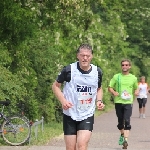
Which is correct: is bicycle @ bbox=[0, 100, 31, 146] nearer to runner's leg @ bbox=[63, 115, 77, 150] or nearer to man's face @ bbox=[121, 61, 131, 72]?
man's face @ bbox=[121, 61, 131, 72]

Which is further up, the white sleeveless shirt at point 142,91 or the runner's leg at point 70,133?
the white sleeveless shirt at point 142,91

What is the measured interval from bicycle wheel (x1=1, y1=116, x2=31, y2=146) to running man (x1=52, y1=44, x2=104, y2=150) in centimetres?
532

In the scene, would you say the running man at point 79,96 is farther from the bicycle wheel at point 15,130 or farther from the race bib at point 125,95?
the bicycle wheel at point 15,130

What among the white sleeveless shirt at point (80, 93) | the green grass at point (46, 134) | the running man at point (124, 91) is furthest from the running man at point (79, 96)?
the green grass at point (46, 134)

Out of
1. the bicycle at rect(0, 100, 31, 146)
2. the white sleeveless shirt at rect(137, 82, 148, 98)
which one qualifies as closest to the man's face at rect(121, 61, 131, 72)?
the bicycle at rect(0, 100, 31, 146)

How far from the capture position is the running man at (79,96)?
7.81m

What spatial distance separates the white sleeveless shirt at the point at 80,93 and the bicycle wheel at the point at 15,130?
212 inches

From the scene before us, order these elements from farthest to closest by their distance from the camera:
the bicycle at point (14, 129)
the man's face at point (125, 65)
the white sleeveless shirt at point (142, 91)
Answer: the white sleeveless shirt at point (142, 91), the bicycle at point (14, 129), the man's face at point (125, 65)

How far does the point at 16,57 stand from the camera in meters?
17.6

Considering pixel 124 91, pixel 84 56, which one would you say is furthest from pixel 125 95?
pixel 84 56

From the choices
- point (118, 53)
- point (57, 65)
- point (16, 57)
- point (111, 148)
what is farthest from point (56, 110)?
point (118, 53)

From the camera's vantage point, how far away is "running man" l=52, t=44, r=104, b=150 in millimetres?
7812

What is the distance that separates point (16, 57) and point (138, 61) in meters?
37.1

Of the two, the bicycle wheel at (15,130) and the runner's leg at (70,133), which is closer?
the runner's leg at (70,133)
